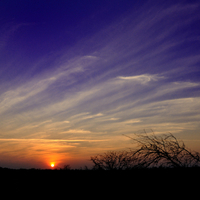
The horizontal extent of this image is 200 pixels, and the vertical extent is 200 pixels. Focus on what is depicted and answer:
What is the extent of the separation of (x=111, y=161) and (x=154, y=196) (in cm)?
1447

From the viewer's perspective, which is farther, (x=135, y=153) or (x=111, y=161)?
(x=111, y=161)

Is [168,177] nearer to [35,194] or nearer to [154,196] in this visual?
[154,196]

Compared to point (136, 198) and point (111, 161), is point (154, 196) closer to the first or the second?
point (136, 198)

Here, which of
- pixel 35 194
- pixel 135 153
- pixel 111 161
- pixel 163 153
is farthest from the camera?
pixel 111 161

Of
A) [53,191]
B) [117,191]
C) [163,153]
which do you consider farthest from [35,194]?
[163,153]

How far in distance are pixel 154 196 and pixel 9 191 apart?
16.2 feet

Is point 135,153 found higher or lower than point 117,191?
higher

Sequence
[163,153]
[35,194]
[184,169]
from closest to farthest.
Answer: [35,194], [184,169], [163,153]

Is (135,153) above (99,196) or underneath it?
above

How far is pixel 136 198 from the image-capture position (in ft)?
18.5

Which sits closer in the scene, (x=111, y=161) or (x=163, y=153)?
(x=163, y=153)

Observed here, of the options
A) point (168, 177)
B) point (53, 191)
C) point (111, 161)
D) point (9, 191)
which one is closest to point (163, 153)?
point (168, 177)

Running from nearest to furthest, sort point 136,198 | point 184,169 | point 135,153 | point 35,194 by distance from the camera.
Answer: point 136,198 < point 35,194 < point 184,169 < point 135,153

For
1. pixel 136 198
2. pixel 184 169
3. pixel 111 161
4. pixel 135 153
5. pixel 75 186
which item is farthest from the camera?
pixel 111 161
